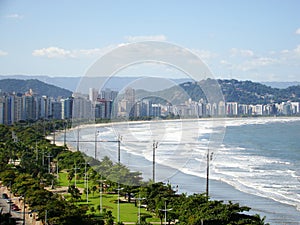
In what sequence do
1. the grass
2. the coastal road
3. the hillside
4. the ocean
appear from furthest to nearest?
the hillside → the ocean → the grass → the coastal road

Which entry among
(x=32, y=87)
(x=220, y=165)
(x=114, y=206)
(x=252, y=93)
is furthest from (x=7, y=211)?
(x=252, y=93)

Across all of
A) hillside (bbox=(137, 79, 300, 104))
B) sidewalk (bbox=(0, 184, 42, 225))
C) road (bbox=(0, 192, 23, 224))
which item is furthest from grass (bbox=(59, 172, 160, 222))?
hillside (bbox=(137, 79, 300, 104))

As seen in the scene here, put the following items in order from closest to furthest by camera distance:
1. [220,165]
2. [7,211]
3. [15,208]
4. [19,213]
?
1. [19,213]
2. [7,211]
3. [15,208]
4. [220,165]

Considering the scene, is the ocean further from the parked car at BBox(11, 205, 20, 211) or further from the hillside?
the hillside

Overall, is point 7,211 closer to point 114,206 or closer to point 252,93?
point 114,206

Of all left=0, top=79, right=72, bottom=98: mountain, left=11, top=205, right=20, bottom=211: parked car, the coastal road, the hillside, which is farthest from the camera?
the hillside
